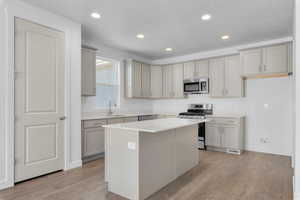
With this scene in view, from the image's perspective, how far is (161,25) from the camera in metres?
3.62

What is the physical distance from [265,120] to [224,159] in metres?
1.58

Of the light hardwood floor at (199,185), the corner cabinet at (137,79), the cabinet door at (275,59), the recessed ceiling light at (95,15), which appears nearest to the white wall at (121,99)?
the corner cabinet at (137,79)

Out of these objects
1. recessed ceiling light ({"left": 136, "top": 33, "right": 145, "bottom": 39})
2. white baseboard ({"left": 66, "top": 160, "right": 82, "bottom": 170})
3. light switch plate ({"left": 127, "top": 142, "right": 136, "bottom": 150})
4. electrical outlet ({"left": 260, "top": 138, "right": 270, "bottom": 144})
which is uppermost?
recessed ceiling light ({"left": 136, "top": 33, "right": 145, "bottom": 39})

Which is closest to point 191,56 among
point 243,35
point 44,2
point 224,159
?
point 243,35

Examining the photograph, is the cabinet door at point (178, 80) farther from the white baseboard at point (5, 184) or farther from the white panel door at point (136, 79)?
the white baseboard at point (5, 184)

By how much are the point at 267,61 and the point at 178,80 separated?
7.92 feet

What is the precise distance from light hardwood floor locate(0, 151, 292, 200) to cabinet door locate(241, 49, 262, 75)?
A: 211 centimetres

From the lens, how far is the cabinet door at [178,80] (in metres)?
5.67

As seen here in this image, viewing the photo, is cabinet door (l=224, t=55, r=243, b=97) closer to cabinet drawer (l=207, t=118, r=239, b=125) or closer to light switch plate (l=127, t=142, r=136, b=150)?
cabinet drawer (l=207, t=118, r=239, b=125)

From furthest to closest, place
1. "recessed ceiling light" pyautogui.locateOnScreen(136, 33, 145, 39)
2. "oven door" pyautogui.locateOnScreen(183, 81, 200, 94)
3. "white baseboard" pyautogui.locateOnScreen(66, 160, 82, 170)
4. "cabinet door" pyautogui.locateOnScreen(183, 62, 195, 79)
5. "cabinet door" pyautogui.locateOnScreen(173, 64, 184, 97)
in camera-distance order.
→ "cabinet door" pyautogui.locateOnScreen(173, 64, 184, 97) → "cabinet door" pyautogui.locateOnScreen(183, 62, 195, 79) → "oven door" pyautogui.locateOnScreen(183, 81, 200, 94) → "recessed ceiling light" pyautogui.locateOnScreen(136, 33, 145, 39) → "white baseboard" pyautogui.locateOnScreen(66, 160, 82, 170)

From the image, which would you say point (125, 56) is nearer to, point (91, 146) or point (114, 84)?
point (114, 84)

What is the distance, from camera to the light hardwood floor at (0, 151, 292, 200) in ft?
7.72

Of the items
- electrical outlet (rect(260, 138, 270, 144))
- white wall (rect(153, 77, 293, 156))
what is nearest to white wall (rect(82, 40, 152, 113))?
white wall (rect(153, 77, 293, 156))

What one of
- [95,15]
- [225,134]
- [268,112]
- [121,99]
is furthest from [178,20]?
[268,112]
